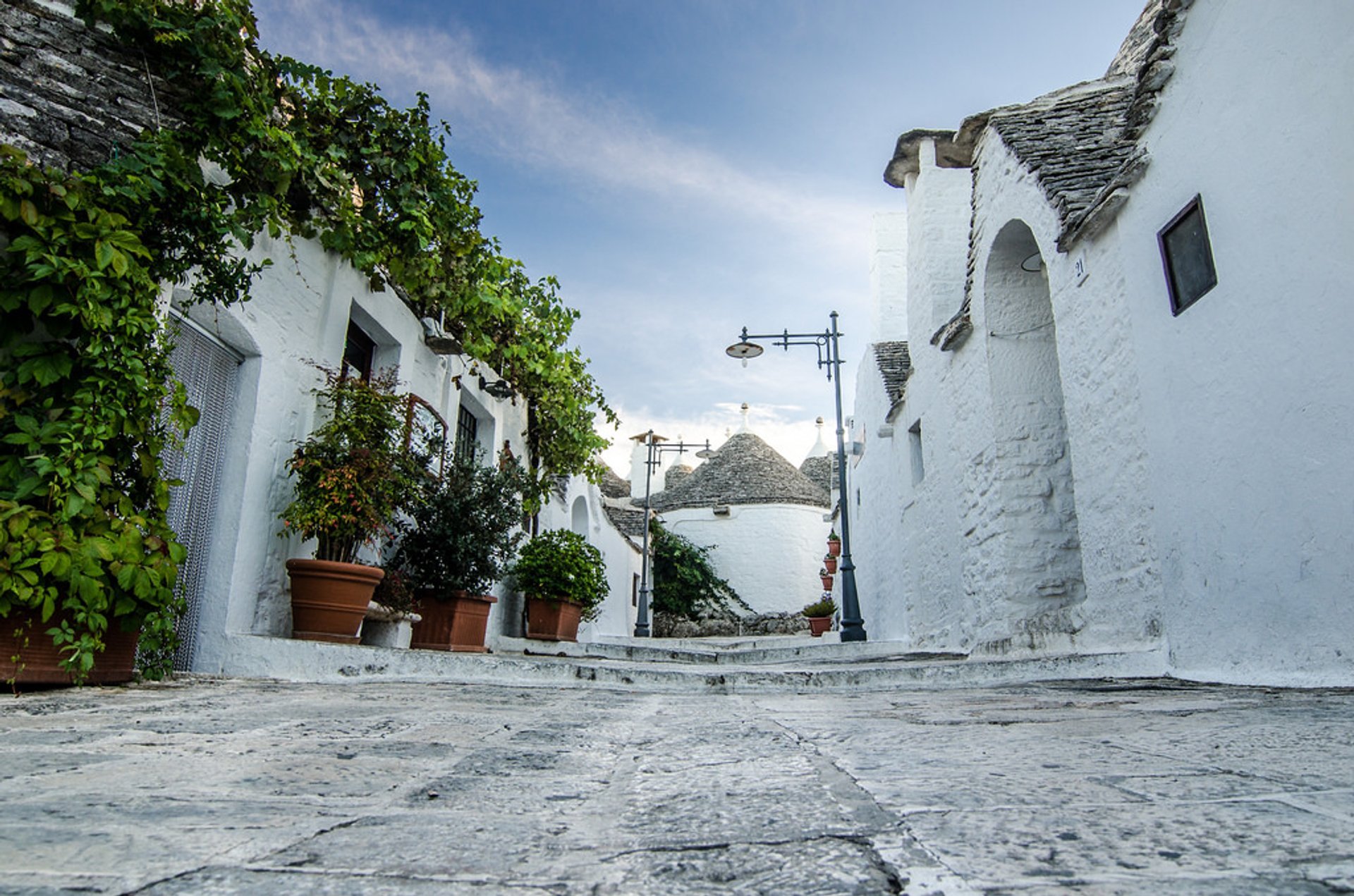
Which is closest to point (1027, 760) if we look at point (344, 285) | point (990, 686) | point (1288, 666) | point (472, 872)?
point (472, 872)

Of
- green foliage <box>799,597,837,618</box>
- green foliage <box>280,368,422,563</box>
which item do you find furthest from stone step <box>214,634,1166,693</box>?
green foliage <box>799,597,837,618</box>

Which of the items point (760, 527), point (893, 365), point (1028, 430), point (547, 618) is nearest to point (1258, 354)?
point (1028, 430)

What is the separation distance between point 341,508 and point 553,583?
4357 mm

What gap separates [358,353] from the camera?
6.90 meters

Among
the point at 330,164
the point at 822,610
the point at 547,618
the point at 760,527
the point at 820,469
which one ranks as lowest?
the point at 547,618

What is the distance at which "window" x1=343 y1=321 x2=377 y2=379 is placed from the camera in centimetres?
670

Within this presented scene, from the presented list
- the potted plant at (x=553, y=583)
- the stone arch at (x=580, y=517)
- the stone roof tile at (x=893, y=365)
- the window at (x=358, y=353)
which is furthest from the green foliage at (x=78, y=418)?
the stone arch at (x=580, y=517)

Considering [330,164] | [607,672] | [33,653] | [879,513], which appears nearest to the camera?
[33,653]

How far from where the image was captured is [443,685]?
4.35 m

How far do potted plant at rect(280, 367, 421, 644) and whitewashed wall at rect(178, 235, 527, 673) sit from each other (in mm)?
143

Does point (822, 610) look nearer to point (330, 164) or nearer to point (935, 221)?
point (935, 221)

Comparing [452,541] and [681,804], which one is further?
[452,541]

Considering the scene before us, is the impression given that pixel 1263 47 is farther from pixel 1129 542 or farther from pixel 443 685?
pixel 443 685

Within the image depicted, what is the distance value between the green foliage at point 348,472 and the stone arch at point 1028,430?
491 cm
